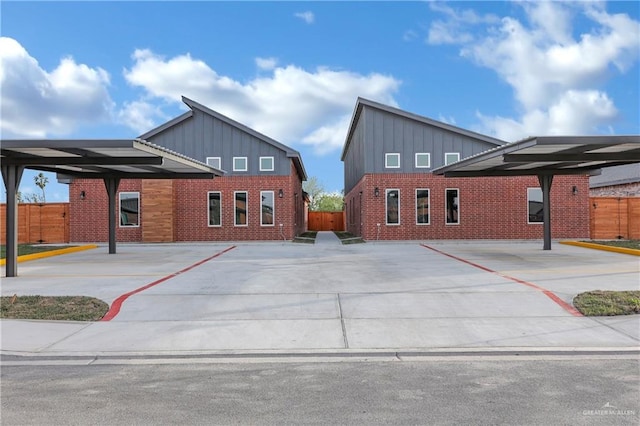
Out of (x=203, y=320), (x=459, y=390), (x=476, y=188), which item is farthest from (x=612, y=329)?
(x=476, y=188)

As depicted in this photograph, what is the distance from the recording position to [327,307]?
8.66m

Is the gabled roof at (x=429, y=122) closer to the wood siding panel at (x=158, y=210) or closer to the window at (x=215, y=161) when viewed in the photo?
the window at (x=215, y=161)

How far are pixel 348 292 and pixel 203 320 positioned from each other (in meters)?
3.14

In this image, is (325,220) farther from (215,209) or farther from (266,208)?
(215,209)

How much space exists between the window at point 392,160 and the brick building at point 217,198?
16.0 ft

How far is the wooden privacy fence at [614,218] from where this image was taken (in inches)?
986

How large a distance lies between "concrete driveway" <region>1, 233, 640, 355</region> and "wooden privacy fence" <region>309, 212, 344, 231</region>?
36585mm

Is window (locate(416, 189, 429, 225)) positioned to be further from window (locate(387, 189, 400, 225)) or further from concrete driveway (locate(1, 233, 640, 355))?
concrete driveway (locate(1, 233, 640, 355))

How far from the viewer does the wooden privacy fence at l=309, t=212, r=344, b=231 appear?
51.2 metres

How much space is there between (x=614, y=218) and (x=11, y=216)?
87.5ft

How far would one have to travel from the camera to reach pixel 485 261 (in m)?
14.7

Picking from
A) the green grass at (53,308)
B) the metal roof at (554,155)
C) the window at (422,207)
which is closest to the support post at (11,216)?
the green grass at (53,308)

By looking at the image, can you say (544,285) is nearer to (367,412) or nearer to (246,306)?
(246,306)

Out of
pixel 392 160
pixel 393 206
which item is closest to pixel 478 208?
pixel 393 206
